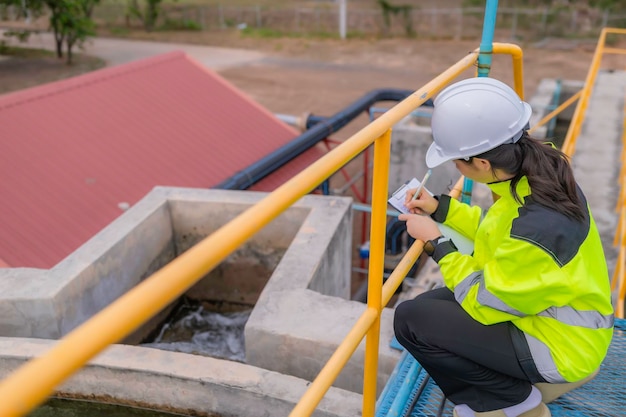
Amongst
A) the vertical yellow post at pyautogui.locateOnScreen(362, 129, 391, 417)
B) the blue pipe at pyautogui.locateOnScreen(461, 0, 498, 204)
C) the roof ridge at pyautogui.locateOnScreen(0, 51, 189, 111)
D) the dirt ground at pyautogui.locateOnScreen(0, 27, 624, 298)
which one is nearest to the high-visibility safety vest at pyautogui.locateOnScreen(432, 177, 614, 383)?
the vertical yellow post at pyautogui.locateOnScreen(362, 129, 391, 417)

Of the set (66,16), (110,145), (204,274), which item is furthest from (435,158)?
(66,16)

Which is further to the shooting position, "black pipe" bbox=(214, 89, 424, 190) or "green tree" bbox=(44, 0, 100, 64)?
"green tree" bbox=(44, 0, 100, 64)

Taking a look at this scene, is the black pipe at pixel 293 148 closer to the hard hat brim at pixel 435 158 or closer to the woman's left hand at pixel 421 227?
the woman's left hand at pixel 421 227

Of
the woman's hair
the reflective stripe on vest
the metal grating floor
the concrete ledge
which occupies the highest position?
the woman's hair

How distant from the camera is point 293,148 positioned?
26.2ft

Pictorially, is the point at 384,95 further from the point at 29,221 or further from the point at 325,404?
the point at 325,404

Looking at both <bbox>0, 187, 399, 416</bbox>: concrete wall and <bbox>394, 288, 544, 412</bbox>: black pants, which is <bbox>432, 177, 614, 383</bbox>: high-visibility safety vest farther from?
<bbox>0, 187, 399, 416</bbox>: concrete wall

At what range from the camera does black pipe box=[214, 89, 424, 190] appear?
711 centimetres

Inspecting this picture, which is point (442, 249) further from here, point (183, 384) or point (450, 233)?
Result: point (183, 384)

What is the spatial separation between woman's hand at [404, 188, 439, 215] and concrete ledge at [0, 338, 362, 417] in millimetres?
1086

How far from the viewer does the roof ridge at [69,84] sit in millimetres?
6918

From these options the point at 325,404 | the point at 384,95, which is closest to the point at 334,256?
the point at 325,404

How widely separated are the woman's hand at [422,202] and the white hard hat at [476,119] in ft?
1.19

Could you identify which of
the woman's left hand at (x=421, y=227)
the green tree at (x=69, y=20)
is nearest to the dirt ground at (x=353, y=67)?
the green tree at (x=69, y=20)
